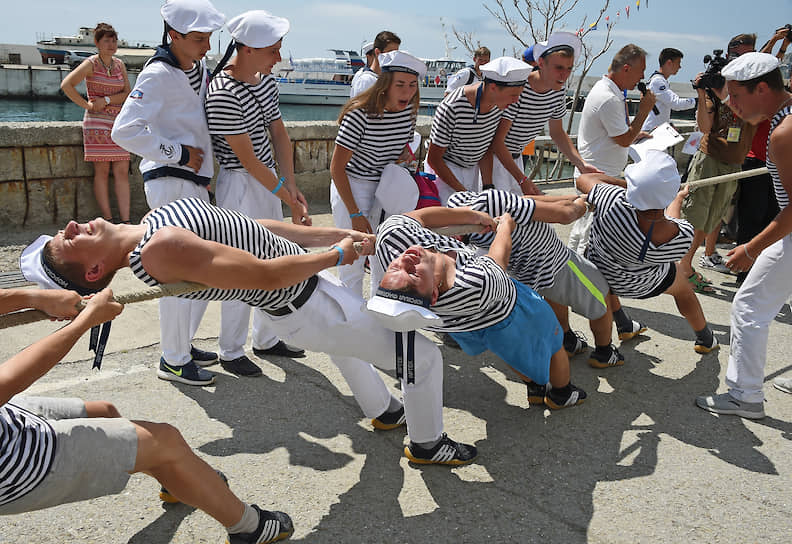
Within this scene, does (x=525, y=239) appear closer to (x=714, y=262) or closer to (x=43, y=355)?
(x=43, y=355)

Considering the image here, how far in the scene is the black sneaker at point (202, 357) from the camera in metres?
3.98

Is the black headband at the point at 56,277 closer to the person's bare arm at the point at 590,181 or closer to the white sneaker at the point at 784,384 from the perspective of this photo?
the person's bare arm at the point at 590,181

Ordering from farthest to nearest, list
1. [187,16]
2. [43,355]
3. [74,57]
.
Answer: [74,57], [187,16], [43,355]

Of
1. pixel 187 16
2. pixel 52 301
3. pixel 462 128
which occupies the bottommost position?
pixel 52 301

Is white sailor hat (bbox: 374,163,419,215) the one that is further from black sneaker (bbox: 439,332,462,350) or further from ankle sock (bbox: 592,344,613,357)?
ankle sock (bbox: 592,344,613,357)

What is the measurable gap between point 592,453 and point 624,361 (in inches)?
48.0

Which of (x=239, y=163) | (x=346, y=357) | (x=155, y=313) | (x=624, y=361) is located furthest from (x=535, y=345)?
(x=155, y=313)

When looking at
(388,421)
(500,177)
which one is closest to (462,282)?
(388,421)

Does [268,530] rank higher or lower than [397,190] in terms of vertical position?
lower

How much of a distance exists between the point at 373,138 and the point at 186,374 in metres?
1.77

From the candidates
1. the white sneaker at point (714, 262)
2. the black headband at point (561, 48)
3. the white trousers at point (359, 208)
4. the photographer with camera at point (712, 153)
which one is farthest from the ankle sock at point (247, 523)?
the white sneaker at point (714, 262)

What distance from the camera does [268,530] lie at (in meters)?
2.51

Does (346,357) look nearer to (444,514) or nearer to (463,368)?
(444,514)

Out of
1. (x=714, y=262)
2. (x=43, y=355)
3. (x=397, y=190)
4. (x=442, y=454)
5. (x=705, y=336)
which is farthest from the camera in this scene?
(x=714, y=262)
